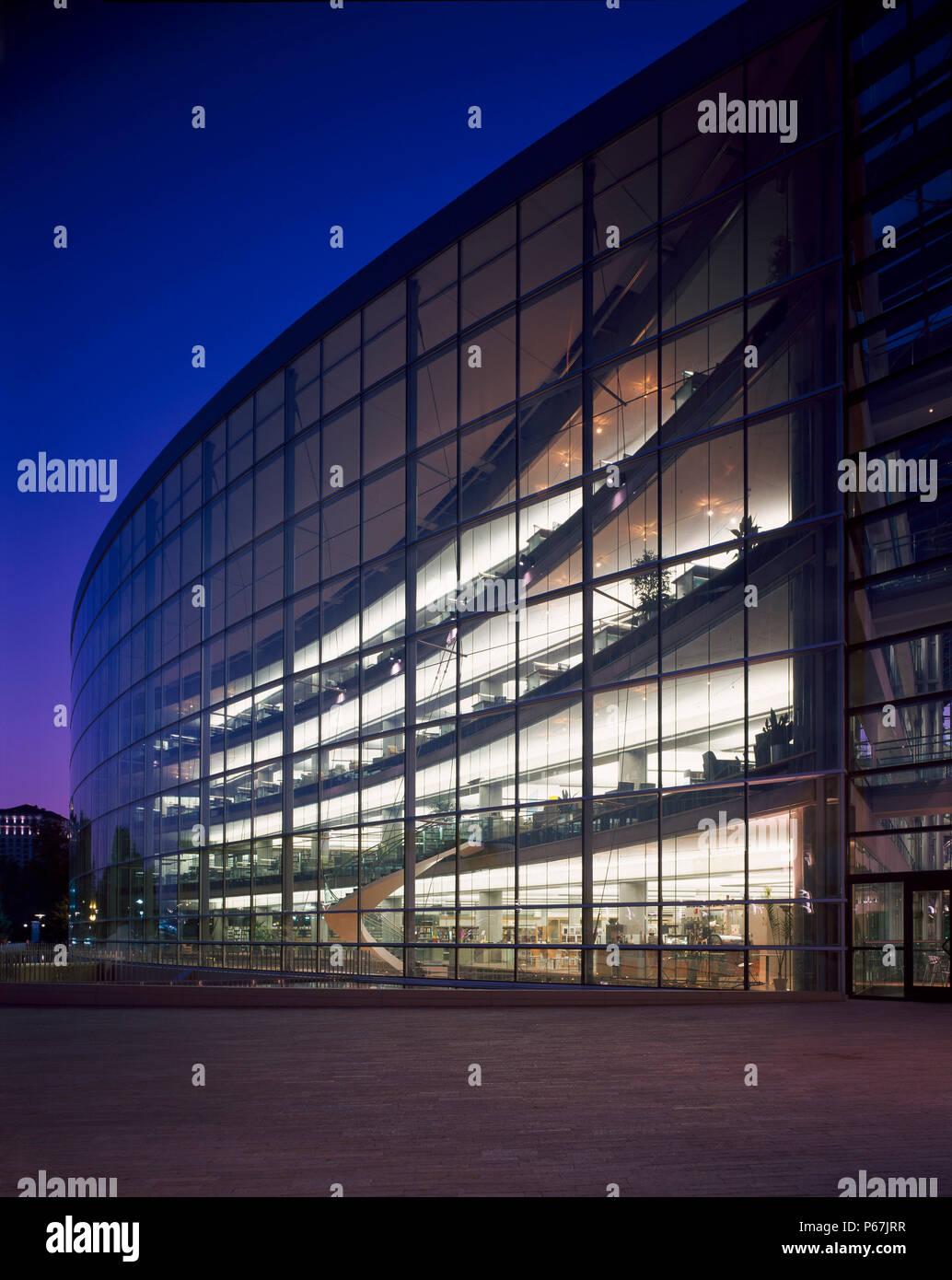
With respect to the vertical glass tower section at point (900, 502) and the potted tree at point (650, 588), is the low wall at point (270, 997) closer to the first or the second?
the vertical glass tower section at point (900, 502)

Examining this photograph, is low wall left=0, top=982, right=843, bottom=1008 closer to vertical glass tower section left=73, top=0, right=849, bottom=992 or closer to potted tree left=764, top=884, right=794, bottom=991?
potted tree left=764, top=884, right=794, bottom=991

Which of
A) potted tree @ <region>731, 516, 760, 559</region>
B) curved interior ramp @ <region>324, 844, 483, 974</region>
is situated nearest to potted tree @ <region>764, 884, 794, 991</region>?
potted tree @ <region>731, 516, 760, 559</region>

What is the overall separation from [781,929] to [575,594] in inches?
330

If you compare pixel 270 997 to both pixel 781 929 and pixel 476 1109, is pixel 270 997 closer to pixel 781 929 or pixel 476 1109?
pixel 781 929

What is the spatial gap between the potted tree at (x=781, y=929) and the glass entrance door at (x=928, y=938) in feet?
6.72

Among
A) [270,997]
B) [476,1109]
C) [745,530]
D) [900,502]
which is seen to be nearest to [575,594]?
[745,530]

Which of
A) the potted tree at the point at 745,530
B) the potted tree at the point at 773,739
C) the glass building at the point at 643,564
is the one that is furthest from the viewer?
the potted tree at the point at 745,530

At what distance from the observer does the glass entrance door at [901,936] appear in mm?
19156

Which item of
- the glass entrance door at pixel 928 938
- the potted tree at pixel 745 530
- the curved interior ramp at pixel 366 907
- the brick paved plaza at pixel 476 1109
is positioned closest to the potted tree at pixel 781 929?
the glass entrance door at pixel 928 938

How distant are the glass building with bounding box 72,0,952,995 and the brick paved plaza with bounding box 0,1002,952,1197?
6.65 meters

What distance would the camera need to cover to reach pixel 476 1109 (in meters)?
8.16

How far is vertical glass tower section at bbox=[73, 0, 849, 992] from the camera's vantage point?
20.7 meters

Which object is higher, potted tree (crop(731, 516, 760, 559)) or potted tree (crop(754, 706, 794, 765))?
potted tree (crop(731, 516, 760, 559))
